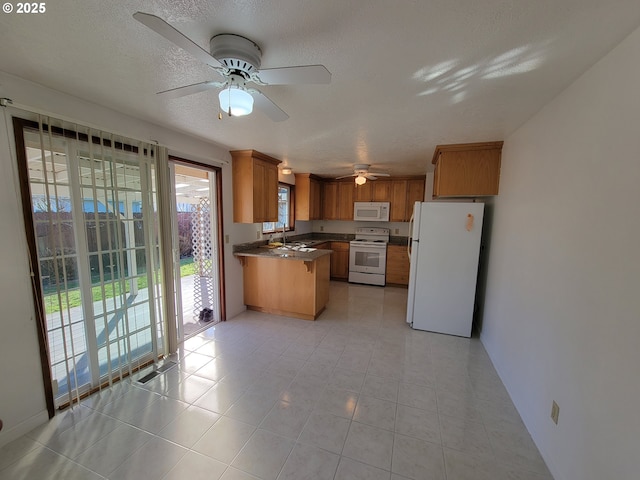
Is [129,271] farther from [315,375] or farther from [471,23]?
[471,23]

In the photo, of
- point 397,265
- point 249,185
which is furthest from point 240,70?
point 397,265

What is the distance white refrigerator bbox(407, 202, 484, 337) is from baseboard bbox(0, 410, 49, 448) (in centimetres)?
355

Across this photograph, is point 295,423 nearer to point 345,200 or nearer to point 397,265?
point 397,265

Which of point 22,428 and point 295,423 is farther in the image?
point 295,423

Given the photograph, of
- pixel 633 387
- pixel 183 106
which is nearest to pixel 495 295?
pixel 633 387

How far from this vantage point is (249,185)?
3406 millimetres

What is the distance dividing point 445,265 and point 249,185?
2710 millimetres

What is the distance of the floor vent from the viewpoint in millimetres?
2266

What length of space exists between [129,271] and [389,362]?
261 cm

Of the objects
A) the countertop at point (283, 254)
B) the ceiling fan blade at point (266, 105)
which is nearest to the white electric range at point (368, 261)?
the countertop at point (283, 254)

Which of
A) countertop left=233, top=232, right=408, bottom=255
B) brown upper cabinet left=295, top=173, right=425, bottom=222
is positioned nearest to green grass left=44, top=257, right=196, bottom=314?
countertop left=233, top=232, right=408, bottom=255

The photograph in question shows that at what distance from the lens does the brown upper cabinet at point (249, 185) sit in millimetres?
3395

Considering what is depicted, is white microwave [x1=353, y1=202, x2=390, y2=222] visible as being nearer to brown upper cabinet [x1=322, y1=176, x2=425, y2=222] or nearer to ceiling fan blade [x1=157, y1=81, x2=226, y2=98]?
brown upper cabinet [x1=322, y1=176, x2=425, y2=222]

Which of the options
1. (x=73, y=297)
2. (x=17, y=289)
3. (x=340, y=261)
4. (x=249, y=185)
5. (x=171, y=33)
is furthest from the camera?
(x=340, y=261)
